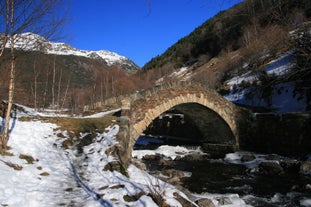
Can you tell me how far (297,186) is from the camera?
854 cm

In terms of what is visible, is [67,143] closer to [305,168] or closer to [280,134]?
[305,168]

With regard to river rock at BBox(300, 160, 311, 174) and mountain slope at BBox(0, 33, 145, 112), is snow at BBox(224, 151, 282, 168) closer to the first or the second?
river rock at BBox(300, 160, 311, 174)

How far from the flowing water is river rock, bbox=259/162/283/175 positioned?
0.21 metres

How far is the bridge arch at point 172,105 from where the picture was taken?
399 inches

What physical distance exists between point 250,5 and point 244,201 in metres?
5.81

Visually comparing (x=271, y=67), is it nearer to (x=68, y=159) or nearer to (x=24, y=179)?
(x=68, y=159)

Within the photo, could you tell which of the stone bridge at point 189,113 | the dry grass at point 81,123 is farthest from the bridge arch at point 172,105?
the dry grass at point 81,123

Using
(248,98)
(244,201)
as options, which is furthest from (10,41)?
(248,98)

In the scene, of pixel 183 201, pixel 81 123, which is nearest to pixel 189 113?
pixel 81 123

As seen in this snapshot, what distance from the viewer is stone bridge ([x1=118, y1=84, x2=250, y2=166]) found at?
31.5 ft

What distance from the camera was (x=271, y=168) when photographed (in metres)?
10.8

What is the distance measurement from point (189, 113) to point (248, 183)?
7.84 meters

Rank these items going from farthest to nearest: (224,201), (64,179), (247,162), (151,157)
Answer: (151,157) < (247,162) < (224,201) < (64,179)

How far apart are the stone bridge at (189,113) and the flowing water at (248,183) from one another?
2.26m
